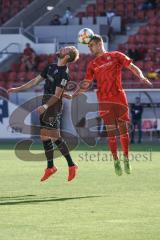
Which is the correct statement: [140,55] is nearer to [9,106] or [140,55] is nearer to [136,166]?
[9,106]

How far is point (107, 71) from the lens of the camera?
12.9 metres

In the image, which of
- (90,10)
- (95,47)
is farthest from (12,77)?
(95,47)

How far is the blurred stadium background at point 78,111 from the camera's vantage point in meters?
8.83

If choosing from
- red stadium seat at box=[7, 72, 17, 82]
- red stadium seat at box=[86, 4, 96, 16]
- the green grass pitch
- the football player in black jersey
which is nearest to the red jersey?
the football player in black jersey

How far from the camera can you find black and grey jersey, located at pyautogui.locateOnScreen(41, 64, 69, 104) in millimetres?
12164

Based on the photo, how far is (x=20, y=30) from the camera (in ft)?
104

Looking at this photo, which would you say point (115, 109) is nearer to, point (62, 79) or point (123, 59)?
point (123, 59)

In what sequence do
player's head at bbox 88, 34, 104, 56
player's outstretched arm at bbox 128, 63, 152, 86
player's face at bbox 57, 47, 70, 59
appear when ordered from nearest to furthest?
player's face at bbox 57, 47, 70, 59 < player's outstretched arm at bbox 128, 63, 152, 86 < player's head at bbox 88, 34, 104, 56

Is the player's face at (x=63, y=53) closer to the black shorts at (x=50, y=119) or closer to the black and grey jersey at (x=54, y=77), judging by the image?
the black and grey jersey at (x=54, y=77)

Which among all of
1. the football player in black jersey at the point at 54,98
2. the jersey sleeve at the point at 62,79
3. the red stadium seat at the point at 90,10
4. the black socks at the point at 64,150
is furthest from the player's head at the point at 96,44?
the red stadium seat at the point at 90,10

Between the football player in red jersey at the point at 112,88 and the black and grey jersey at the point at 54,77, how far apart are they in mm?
660

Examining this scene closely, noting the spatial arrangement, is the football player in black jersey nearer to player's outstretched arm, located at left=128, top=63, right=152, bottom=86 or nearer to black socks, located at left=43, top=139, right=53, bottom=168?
black socks, located at left=43, top=139, right=53, bottom=168

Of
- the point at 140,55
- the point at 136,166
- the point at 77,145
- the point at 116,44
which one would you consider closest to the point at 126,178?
the point at 136,166

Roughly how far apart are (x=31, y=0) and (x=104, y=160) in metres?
18.1
